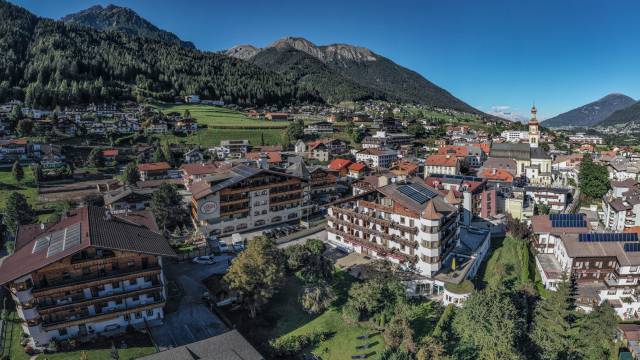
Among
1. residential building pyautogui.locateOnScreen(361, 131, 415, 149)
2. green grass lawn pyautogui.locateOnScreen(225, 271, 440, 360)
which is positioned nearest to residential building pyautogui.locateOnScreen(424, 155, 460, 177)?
residential building pyautogui.locateOnScreen(361, 131, 415, 149)

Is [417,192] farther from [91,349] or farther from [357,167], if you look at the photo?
[91,349]

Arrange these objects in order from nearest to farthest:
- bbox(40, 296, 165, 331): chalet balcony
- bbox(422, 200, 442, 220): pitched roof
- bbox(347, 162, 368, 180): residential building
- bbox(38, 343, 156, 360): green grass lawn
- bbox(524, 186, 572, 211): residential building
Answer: bbox(38, 343, 156, 360): green grass lawn
bbox(40, 296, 165, 331): chalet balcony
bbox(422, 200, 442, 220): pitched roof
bbox(524, 186, 572, 211): residential building
bbox(347, 162, 368, 180): residential building

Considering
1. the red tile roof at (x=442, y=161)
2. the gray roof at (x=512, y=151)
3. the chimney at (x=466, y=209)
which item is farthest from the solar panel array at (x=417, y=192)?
the gray roof at (x=512, y=151)

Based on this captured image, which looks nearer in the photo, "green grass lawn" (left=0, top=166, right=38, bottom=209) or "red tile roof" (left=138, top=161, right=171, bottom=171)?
"green grass lawn" (left=0, top=166, right=38, bottom=209)

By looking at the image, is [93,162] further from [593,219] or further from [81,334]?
[593,219]

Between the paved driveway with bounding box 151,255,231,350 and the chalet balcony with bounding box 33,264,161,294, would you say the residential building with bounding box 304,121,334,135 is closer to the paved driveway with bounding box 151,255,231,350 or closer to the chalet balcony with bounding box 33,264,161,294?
the paved driveway with bounding box 151,255,231,350

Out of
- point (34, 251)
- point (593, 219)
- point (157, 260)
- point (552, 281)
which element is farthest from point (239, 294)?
point (593, 219)

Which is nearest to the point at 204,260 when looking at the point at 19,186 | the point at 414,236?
the point at 414,236

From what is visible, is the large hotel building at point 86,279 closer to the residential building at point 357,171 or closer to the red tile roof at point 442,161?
the residential building at point 357,171
